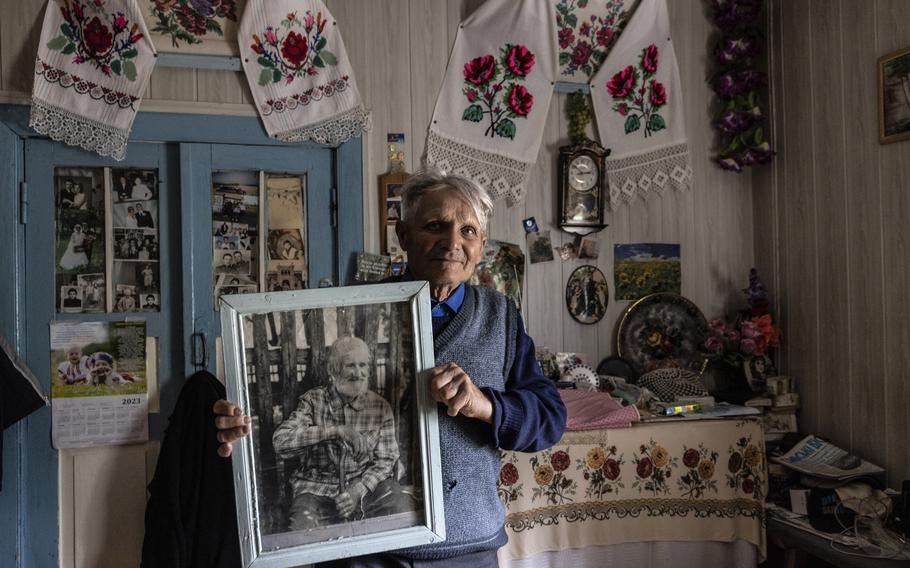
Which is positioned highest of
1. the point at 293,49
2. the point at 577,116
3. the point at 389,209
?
the point at 293,49

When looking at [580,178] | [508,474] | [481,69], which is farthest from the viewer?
[580,178]

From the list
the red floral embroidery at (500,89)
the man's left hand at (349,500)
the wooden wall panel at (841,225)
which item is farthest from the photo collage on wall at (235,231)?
the wooden wall panel at (841,225)

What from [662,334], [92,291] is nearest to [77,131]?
[92,291]

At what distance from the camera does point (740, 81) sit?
10.5 ft

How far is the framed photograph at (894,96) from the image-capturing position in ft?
8.20

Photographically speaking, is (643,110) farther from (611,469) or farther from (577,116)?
(611,469)

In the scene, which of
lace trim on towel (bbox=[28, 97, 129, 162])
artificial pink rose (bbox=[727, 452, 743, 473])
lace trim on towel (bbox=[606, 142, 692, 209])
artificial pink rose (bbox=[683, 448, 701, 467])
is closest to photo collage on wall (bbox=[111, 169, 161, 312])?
lace trim on towel (bbox=[28, 97, 129, 162])

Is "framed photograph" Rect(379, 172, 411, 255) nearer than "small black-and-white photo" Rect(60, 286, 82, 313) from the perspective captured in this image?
No

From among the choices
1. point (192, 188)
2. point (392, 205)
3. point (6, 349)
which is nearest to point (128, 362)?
point (6, 349)

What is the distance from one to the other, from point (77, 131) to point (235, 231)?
2.25 ft

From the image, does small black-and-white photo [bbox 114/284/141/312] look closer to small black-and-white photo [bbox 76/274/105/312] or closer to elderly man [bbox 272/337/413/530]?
small black-and-white photo [bbox 76/274/105/312]

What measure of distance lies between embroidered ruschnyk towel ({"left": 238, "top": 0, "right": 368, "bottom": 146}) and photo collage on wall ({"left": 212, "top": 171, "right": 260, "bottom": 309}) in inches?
10.3

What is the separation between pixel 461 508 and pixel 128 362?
187cm

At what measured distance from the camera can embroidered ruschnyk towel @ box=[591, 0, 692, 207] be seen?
3.11 meters
